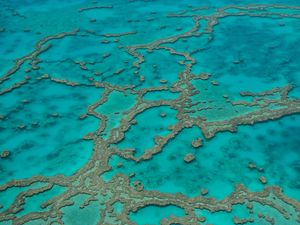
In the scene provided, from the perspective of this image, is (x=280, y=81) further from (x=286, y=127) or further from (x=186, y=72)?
(x=186, y=72)

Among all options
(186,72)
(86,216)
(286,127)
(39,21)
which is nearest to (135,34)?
(186,72)

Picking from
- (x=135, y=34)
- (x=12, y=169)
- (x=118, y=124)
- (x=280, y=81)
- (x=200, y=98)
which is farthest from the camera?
(x=135, y=34)

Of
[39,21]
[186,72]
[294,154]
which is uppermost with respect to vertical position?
[39,21]

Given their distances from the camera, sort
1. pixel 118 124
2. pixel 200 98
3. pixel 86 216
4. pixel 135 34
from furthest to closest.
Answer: pixel 135 34 < pixel 200 98 < pixel 118 124 < pixel 86 216

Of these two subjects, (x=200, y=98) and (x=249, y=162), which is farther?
(x=200, y=98)

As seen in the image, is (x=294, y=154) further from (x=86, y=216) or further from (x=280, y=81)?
(x=86, y=216)

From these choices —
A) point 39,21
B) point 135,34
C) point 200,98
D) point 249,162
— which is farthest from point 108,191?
point 39,21

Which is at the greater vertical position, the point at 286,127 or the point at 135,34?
the point at 135,34
